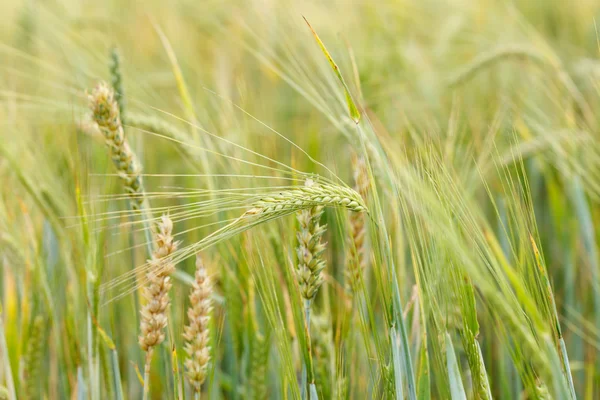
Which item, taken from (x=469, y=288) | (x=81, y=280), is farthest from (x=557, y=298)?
(x=81, y=280)

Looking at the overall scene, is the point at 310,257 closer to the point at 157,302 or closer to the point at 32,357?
the point at 157,302

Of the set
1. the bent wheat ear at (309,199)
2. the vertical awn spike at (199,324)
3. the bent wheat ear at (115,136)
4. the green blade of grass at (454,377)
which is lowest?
the green blade of grass at (454,377)

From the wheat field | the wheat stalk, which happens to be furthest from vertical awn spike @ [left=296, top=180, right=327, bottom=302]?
the wheat stalk

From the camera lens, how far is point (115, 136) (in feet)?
2.76

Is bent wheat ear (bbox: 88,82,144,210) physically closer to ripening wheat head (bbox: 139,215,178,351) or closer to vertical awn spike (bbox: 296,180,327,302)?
ripening wheat head (bbox: 139,215,178,351)

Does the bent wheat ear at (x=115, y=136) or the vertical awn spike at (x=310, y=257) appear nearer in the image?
the vertical awn spike at (x=310, y=257)

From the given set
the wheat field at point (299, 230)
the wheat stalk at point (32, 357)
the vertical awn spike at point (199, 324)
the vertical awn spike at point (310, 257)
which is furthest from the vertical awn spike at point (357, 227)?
the wheat stalk at point (32, 357)

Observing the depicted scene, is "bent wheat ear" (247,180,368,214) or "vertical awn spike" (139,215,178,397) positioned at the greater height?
"bent wheat ear" (247,180,368,214)

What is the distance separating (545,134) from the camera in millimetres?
1235

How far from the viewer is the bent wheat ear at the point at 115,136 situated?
816 millimetres

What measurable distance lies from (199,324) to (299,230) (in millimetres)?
277

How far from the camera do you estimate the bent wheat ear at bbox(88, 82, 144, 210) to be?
0.82 meters

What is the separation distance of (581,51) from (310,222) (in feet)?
6.68

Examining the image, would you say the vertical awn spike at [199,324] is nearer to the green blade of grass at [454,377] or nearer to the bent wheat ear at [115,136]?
the bent wheat ear at [115,136]
